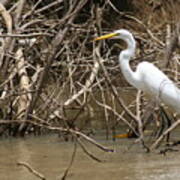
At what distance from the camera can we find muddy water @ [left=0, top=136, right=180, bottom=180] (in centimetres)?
628

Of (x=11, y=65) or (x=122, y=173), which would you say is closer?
(x=122, y=173)

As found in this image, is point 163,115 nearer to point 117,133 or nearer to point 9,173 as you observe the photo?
point 117,133

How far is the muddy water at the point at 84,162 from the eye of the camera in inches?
247

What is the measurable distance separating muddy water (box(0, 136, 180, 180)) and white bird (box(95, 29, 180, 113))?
61 cm

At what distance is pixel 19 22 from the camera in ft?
28.9

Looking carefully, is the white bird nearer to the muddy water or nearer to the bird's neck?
the bird's neck

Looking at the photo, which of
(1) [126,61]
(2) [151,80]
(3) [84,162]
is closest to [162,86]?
(2) [151,80]

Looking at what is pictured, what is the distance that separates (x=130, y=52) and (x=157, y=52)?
1.10m

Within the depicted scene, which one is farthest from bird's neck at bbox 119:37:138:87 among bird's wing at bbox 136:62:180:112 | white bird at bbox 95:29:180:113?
bird's wing at bbox 136:62:180:112

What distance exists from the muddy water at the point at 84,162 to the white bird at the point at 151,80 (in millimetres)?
610

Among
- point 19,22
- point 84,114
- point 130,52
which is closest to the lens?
point 130,52

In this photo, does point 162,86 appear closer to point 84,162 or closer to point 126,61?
point 126,61

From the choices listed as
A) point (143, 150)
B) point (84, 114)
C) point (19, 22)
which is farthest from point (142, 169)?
point (84, 114)

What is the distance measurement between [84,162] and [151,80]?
1465 millimetres
